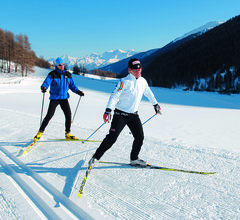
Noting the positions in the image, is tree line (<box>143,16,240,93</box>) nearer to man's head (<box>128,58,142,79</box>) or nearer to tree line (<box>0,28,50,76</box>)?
tree line (<box>0,28,50,76</box>)

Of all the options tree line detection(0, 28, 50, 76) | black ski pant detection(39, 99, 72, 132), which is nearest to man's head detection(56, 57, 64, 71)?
black ski pant detection(39, 99, 72, 132)

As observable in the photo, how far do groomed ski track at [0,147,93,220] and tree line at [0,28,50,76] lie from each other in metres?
39.5

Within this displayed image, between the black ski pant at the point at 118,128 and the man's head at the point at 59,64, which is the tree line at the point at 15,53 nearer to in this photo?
the man's head at the point at 59,64

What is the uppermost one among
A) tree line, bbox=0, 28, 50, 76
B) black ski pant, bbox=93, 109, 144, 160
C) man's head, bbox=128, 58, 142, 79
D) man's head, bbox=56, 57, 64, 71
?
tree line, bbox=0, 28, 50, 76

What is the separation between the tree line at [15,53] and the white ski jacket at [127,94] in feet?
131

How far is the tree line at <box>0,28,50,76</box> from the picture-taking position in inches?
1443

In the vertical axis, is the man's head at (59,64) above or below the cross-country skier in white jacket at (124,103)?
above

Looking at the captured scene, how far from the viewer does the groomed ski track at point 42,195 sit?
6.16 feet

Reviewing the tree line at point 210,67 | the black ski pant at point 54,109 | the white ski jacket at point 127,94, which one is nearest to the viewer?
the white ski jacket at point 127,94

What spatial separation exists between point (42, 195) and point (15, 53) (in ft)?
142

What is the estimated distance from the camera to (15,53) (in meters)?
37.9

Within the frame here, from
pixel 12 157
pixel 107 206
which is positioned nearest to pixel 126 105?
pixel 107 206

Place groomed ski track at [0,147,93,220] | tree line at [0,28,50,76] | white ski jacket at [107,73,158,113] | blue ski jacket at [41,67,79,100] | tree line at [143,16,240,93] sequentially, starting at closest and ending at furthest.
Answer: groomed ski track at [0,147,93,220], white ski jacket at [107,73,158,113], blue ski jacket at [41,67,79,100], tree line at [0,28,50,76], tree line at [143,16,240,93]

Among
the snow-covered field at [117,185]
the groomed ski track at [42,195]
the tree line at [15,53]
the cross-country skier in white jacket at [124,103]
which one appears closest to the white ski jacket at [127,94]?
the cross-country skier in white jacket at [124,103]
